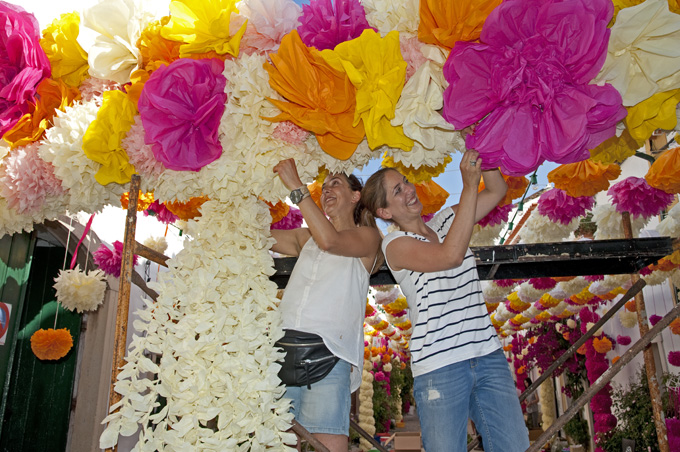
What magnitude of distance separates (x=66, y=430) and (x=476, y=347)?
167 inches

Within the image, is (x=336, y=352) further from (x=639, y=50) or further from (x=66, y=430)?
(x=66, y=430)

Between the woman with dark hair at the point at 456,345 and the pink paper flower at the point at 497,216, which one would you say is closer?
the woman with dark hair at the point at 456,345

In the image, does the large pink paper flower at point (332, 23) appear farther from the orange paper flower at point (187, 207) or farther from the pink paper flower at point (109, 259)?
the pink paper flower at point (109, 259)

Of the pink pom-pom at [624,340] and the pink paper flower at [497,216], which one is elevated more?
the pink paper flower at [497,216]

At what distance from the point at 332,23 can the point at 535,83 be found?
583 mm

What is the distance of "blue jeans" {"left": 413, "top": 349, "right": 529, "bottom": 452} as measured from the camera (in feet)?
5.19

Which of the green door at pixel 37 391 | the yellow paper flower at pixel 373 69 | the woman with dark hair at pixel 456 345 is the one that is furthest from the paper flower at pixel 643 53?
the green door at pixel 37 391

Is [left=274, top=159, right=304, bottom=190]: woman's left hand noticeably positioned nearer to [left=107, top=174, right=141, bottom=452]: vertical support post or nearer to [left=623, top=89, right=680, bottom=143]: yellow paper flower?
[left=107, top=174, right=141, bottom=452]: vertical support post

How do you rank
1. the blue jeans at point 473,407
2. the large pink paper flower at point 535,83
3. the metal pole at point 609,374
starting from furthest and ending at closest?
the metal pole at point 609,374 → the blue jeans at point 473,407 → the large pink paper flower at point 535,83

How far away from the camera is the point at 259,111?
5.04ft

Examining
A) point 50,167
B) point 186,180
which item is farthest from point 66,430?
point 186,180

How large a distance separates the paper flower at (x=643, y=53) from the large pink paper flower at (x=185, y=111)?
43.1 inches

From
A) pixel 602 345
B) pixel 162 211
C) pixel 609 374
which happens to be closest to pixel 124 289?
pixel 162 211

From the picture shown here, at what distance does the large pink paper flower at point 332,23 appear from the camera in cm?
145
